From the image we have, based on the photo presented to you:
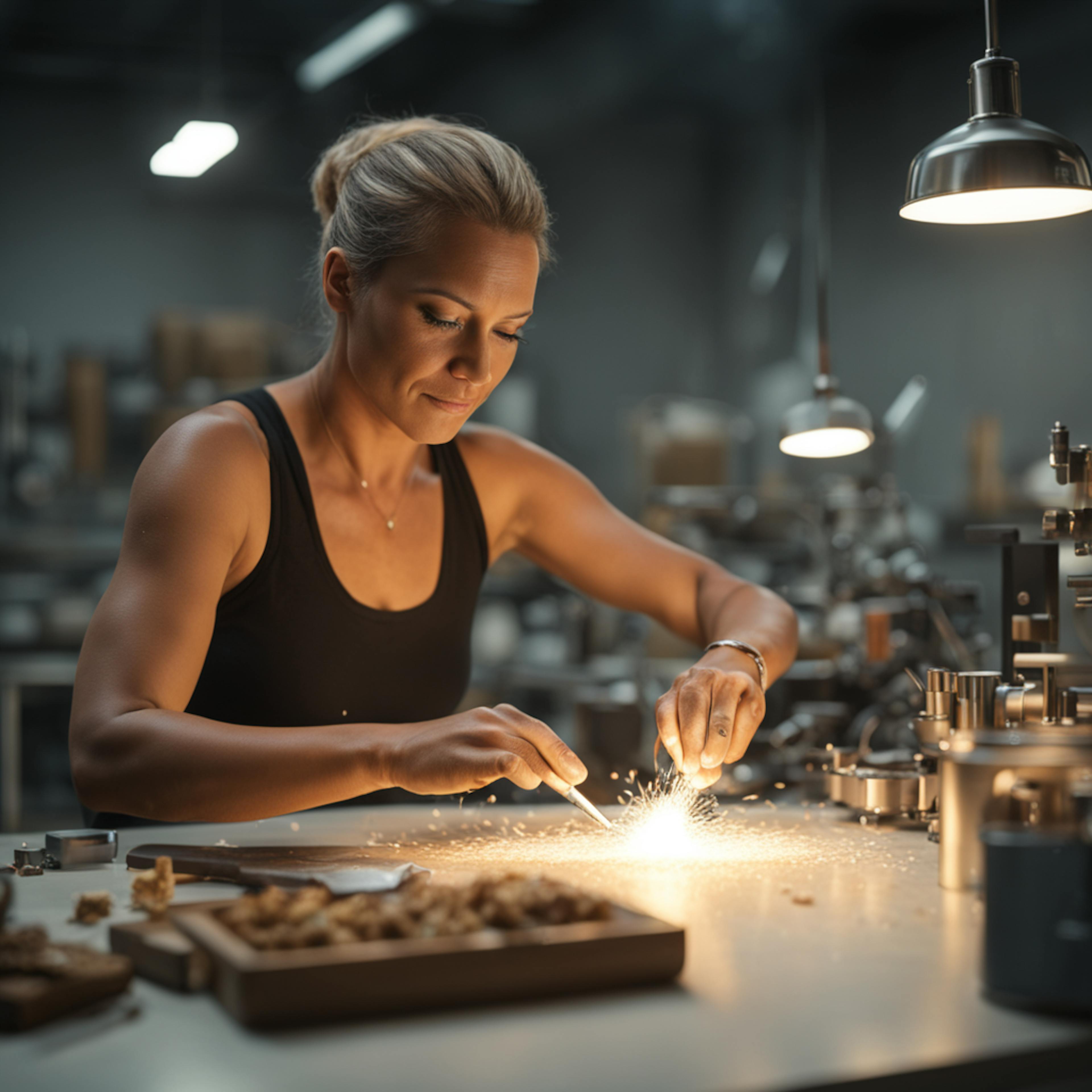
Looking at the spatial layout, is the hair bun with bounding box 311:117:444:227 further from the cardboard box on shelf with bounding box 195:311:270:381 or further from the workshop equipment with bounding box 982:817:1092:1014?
the cardboard box on shelf with bounding box 195:311:270:381

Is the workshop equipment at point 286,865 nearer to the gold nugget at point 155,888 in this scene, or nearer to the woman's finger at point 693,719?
the gold nugget at point 155,888

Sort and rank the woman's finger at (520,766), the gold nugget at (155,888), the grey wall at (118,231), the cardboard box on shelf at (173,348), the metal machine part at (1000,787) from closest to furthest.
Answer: the metal machine part at (1000,787) → the gold nugget at (155,888) → the woman's finger at (520,766) → the cardboard box on shelf at (173,348) → the grey wall at (118,231)

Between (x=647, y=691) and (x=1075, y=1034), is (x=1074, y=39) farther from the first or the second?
(x=1075, y=1034)

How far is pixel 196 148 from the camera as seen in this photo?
4.31 metres

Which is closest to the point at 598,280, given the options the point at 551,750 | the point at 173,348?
the point at 173,348

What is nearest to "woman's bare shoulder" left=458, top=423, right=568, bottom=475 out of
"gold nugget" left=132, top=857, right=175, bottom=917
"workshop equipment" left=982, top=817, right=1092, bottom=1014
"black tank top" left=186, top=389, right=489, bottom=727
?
"black tank top" left=186, top=389, right=489, bottom=727

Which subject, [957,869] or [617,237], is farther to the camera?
[617,237]

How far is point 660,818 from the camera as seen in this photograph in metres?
1.39

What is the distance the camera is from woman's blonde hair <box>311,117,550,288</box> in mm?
1499

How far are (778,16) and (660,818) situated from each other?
17.0ft

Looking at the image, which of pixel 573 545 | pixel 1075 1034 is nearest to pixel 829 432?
pixel 573 545

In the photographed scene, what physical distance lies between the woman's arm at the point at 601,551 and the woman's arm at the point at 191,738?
1.94ft

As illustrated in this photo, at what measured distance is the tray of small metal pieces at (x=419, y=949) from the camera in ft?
2.38

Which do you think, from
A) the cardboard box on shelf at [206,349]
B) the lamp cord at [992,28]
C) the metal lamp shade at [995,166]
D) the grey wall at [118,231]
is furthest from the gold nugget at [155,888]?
the grey wall at [118,231]
